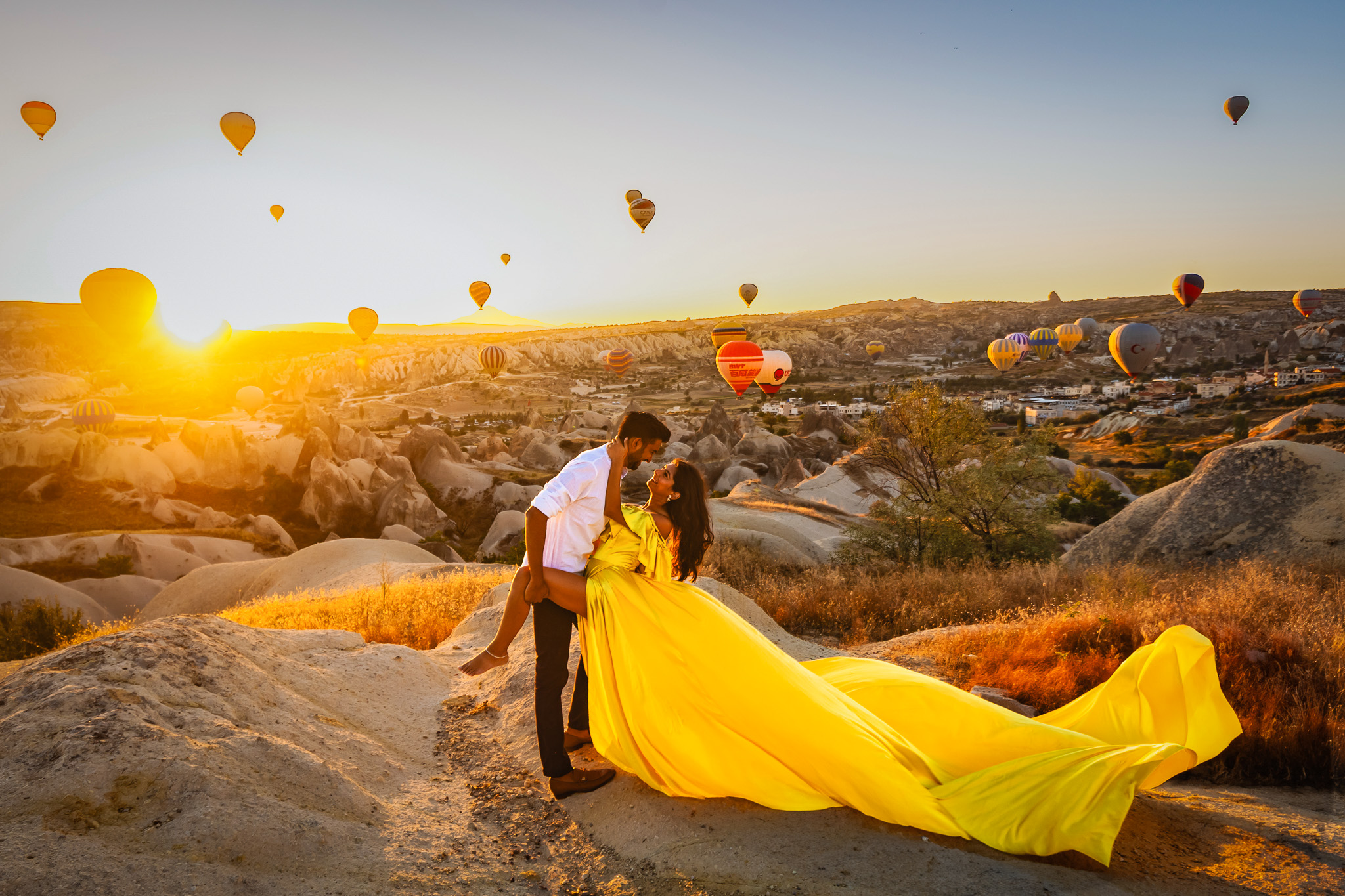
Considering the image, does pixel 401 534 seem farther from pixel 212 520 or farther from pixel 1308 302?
pixel 1308 302

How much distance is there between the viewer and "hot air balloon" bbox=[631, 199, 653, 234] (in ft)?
121

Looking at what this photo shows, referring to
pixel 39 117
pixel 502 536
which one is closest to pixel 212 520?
pixel 502 536

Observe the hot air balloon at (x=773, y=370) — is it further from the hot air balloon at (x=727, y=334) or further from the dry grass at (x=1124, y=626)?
the dry grass at (x=1124, y=626)

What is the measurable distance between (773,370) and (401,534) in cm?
2000

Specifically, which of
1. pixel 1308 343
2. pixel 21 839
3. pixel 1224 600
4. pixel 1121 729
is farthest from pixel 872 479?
pixel 1308 343

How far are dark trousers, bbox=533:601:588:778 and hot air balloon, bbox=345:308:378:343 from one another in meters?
50.6

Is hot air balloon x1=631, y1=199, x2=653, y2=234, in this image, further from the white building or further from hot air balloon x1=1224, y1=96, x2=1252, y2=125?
the white building

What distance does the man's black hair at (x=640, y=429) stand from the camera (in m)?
3.40

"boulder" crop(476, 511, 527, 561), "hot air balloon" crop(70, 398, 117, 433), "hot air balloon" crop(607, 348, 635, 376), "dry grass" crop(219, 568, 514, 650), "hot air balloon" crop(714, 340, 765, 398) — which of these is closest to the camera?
"dry grass" crop(219, 568, 514, 650)

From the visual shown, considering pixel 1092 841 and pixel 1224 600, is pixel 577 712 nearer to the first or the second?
pixel 1092 841

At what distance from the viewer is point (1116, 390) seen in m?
65.1

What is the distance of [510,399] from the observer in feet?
250

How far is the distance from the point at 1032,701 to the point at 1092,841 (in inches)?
96.6

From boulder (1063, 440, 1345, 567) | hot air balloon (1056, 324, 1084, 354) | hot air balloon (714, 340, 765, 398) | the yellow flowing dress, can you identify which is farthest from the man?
hot air balloon (1056, 324, 1084, 354)
